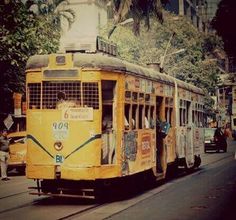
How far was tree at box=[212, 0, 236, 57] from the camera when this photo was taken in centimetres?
1536

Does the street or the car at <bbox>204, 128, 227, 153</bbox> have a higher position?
the car at <bbox>204, 128, 227, 153</bbox>

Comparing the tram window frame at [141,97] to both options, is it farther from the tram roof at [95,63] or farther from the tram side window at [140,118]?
the tram roof at [95,63]

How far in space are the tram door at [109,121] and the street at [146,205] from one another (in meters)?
1.19

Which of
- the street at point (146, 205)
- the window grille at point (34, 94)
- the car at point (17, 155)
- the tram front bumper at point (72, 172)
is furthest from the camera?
the car at point (17, 155)

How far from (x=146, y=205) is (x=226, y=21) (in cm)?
725

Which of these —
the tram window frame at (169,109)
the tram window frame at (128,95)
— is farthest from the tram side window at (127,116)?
the tram window frame at (169,109)

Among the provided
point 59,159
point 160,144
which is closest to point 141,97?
point 160,144

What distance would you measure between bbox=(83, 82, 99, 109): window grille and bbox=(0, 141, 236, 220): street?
2377 mm

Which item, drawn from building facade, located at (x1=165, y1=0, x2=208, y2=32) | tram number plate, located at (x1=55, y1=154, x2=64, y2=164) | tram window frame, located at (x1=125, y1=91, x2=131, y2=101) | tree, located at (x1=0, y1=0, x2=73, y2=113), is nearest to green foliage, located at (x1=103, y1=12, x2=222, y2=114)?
building facade, located at (x1=165, y1=0, x2=208, y2=32)

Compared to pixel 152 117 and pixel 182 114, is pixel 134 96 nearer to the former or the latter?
pixel 152 117

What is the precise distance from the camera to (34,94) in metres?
12.2

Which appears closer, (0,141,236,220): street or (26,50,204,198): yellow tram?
(0,141,236,220): street

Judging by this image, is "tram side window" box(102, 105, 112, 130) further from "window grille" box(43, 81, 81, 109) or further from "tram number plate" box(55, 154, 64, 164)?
"tram number plate" box(55, 154, 64, 164)

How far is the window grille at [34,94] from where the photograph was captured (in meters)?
12.2
